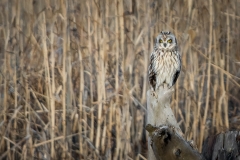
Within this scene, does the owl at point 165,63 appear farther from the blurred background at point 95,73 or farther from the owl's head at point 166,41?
the blurred background at point 95,73

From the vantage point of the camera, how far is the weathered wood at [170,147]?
1.93 metres

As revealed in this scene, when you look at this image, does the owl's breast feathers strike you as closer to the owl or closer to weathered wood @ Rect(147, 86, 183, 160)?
the owl

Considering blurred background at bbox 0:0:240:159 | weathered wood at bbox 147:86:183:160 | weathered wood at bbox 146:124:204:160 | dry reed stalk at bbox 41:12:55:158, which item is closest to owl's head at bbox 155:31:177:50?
blurred background at bbox 0:0:240:159

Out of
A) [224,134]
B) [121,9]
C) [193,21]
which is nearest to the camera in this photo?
[224,134]

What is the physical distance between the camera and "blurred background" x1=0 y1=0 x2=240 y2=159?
10.6 feet

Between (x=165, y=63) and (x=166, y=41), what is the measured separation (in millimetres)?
128

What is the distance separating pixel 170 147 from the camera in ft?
6.36

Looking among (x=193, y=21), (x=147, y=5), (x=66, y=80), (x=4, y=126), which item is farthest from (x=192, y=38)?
(x=4, y=126)

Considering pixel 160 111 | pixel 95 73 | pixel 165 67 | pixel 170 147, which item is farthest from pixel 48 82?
pixel 170 147

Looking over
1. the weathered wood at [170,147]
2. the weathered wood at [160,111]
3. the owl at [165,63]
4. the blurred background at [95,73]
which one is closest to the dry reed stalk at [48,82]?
the blurred background at [95,73]

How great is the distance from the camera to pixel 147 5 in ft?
10.6

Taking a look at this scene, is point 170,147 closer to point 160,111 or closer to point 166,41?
point 160,111

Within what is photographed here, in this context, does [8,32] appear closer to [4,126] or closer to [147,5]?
[4,126]

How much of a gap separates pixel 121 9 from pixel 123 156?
0.96 m
